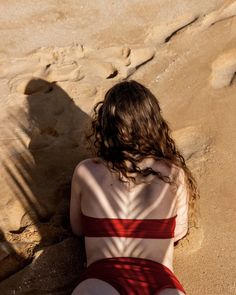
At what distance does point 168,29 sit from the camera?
14.2 ft

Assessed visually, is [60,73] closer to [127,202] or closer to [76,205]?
[76,205]

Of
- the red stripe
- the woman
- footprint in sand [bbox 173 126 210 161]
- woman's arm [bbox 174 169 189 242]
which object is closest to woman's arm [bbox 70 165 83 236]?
the woman

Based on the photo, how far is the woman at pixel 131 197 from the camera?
2127mm

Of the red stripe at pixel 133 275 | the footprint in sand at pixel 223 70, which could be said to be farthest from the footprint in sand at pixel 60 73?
the red stripe at pixel 133 275

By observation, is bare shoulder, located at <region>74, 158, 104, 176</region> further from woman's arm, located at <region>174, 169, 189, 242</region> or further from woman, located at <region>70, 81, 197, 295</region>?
woman's arm, located at <region>174, 169, 189, 242</region>

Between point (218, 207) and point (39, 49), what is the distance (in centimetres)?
216

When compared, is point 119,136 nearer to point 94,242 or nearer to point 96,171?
point 96,171

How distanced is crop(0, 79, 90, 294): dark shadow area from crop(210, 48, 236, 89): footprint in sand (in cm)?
101

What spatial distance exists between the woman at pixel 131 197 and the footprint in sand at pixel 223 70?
140 centimetres

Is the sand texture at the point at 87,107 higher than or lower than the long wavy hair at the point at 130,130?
lower

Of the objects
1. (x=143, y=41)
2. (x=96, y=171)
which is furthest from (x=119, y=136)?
(x=143, y=41)

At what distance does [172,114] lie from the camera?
341cm

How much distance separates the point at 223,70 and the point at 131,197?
188 centimetres

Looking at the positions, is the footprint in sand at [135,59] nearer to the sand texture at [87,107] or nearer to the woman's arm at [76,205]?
the sand texture at [87,107]
